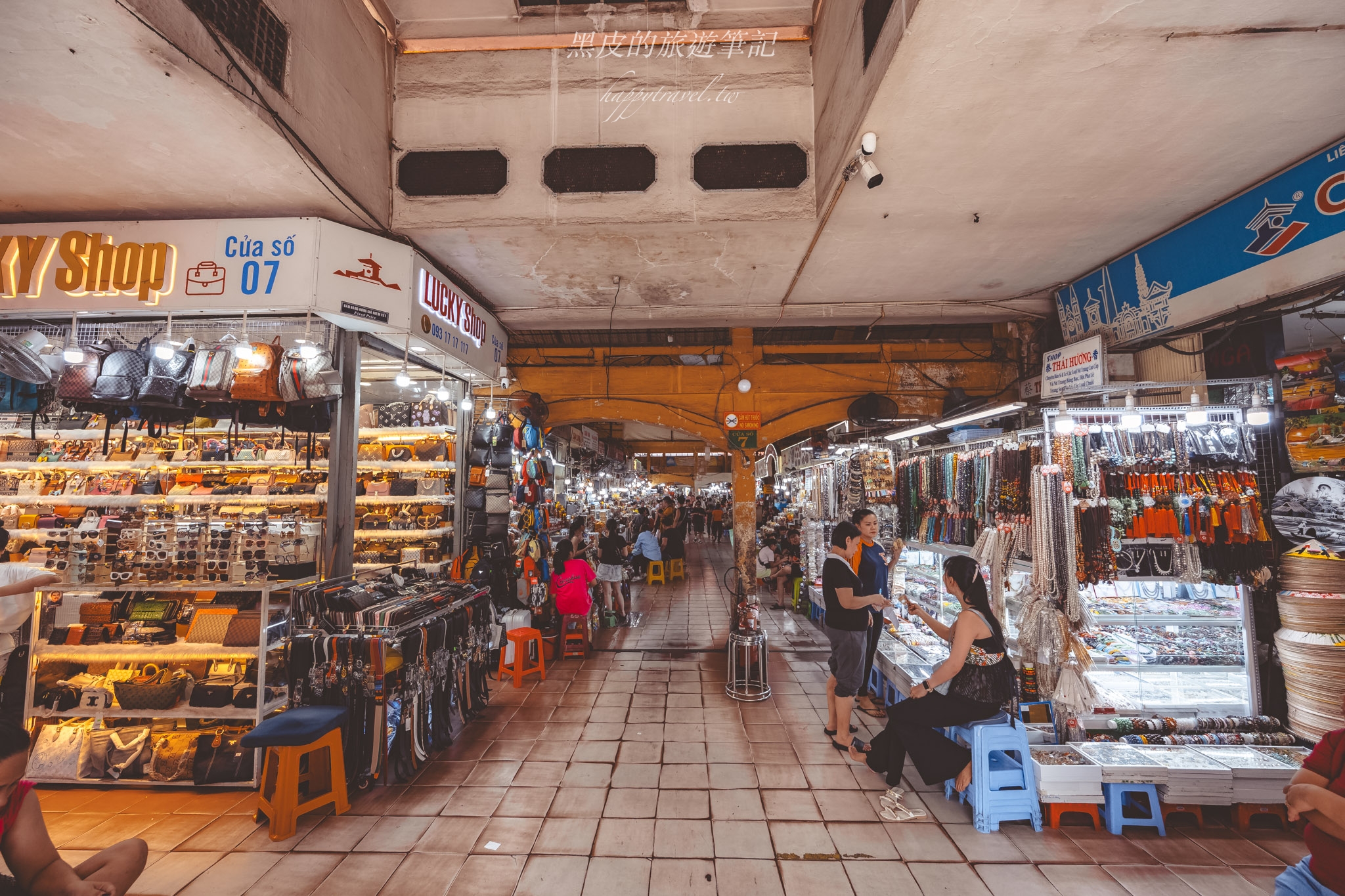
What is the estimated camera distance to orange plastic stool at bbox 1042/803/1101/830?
11.0 feet

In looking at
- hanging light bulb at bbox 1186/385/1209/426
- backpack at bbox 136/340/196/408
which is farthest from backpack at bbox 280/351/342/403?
hanging light bulb at bbox 1186/385/1209/426

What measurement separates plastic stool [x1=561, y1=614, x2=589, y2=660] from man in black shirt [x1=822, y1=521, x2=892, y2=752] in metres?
3.16

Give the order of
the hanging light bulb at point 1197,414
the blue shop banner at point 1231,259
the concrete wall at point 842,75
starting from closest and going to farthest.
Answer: the concrete wall at point 842,75 < the blue shop banner at point 1231,259 < the hanging light bulb at point 1197,414

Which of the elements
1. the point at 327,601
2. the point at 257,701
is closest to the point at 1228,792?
the point at 327,601

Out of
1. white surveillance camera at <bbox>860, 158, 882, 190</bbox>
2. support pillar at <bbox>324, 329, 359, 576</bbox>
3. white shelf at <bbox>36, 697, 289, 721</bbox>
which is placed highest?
white surveillance camera at <bbox>860, 158, 882, 190</bbox>

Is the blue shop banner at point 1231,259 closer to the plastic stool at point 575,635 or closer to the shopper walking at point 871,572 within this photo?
the shopper walking at point 871,572

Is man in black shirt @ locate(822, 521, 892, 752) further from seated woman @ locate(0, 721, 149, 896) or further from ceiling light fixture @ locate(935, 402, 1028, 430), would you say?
seated woman @ locate(0, 721, 149, 896)

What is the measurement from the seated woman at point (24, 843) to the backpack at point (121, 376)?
2820 millimetres

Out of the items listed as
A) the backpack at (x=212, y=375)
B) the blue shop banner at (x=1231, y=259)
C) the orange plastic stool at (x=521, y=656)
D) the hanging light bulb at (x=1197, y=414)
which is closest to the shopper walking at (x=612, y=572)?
the orange plastic stool at (x=521, y=656)

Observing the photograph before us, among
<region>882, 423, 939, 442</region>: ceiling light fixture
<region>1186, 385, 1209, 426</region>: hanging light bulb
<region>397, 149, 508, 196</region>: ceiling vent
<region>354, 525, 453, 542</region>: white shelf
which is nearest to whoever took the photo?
<region>1186, 385, 1209, 426</region>: hanging light bulb

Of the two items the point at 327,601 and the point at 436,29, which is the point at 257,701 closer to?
the point at 327,601

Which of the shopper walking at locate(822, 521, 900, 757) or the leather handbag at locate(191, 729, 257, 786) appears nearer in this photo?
the leather handbag at locate(191, 729, 257, 786)

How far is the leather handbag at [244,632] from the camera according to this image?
404 cm

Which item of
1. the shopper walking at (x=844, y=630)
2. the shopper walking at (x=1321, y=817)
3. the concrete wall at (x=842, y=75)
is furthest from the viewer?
the shopper walking at (x=844, y=630)
